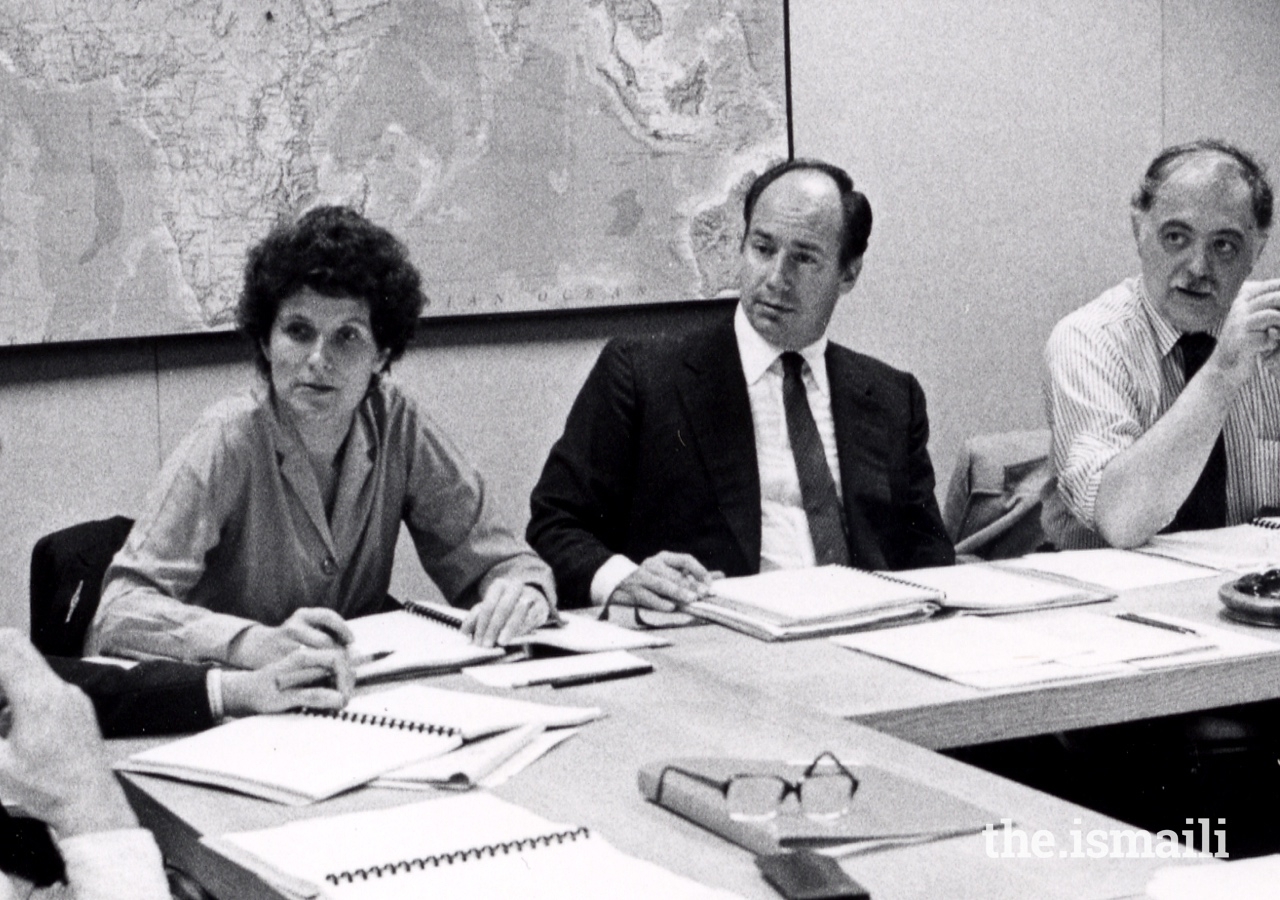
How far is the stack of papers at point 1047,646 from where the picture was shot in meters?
2.32

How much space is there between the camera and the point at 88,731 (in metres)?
1.58

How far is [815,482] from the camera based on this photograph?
10.9 feet

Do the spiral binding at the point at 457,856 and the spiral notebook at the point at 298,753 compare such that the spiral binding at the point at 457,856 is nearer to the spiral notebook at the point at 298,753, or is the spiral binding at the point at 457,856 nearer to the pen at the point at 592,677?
the spiral notebook at the point at 298,753

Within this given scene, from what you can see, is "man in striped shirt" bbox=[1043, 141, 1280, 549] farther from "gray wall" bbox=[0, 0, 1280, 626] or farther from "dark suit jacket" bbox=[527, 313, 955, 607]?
"gray wall" bbox=[0, 0, 1280, 626]

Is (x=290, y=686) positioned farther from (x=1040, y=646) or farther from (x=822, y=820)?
(x=1040, y=646)

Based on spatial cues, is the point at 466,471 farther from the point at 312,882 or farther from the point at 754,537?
the point at 312,882

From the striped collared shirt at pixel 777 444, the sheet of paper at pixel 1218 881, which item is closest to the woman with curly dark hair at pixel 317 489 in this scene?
the striped collared shirt at pixel 777 444

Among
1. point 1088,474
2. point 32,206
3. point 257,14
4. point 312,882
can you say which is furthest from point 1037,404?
point 312,882

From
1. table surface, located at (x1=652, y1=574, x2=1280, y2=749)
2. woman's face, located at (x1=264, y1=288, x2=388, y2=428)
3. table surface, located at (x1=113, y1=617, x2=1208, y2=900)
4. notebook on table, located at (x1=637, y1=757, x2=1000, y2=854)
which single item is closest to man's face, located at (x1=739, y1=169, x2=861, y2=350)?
woman's face, located at (x1=264, y1=288, x2=388, y2=428)

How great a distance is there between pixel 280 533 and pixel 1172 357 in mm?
1789

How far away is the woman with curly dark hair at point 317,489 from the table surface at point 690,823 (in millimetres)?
421

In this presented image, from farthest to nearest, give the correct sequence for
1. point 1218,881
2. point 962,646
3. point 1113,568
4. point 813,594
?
1. point 1113,568
2. point 813,594
3. point 962,646
4. point 1218,881

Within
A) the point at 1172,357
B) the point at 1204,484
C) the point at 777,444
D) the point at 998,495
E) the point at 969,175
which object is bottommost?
the point at 998,495
